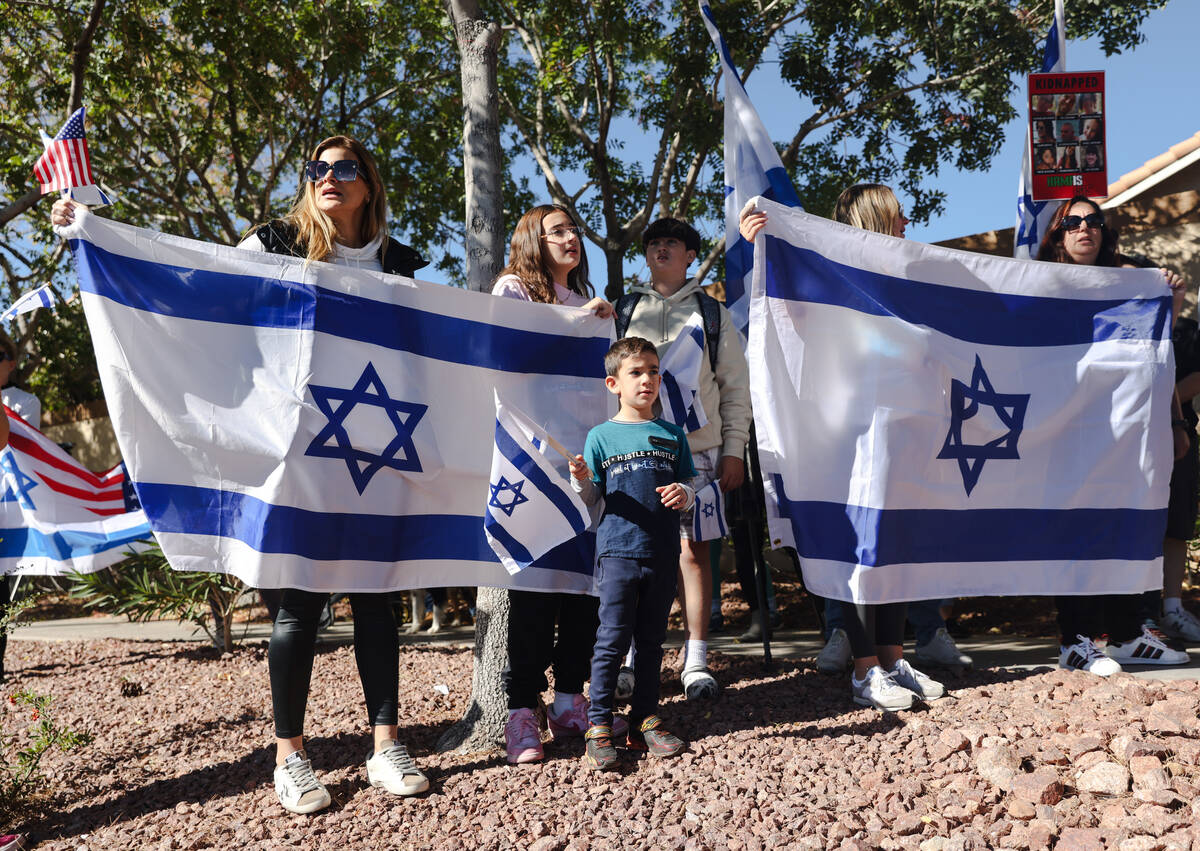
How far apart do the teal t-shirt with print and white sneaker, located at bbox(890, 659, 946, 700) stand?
1114 mm

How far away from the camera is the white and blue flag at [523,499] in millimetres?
3322

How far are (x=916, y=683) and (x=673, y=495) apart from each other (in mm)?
1336

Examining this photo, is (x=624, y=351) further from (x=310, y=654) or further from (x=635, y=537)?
(x=310, y=654)

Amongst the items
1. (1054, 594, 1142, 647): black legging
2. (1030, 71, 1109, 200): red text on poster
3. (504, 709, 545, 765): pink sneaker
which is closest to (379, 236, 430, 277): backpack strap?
(504, 709, 545, 765): pink sneaker

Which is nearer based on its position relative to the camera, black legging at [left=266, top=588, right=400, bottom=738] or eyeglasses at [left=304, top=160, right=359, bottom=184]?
black legging at [left=266, top=588, right=400, bottom=738]

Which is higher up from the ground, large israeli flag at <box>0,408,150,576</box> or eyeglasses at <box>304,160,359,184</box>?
eyeglasses at <box>304,160,359,184</box>

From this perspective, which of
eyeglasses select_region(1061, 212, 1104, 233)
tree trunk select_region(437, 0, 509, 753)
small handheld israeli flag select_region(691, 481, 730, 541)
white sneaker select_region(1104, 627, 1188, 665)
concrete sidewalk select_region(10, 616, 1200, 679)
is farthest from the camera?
concrete sidewalk select_region(10, 616, 1200, 679)

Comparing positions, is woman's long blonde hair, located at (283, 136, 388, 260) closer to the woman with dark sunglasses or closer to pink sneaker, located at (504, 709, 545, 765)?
pink sneaker, located at (504, 709, 545, 765)

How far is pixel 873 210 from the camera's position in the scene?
4.08 meters

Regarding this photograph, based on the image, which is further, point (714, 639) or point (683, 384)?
point (714, 639)

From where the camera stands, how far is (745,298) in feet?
14.5

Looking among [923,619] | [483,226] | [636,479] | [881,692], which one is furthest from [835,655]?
[483,226]

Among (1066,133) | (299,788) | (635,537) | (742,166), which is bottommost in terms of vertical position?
(299,788)

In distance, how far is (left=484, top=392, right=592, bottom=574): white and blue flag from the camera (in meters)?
3.32
